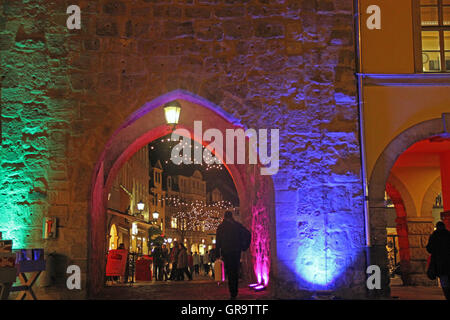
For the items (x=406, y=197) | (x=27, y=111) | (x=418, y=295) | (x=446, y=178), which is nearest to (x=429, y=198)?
(x=406, y=197)

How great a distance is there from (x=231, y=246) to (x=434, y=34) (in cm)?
510

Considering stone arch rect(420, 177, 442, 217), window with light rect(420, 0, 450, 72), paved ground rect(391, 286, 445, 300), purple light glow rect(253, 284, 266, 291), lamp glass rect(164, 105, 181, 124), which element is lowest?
paved ground rect(391, 286, 445, 300)

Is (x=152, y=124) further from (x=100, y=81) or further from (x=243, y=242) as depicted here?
(x=243, y=242)

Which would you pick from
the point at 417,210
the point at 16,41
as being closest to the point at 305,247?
the point at 16,41

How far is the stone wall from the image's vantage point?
8812 mm

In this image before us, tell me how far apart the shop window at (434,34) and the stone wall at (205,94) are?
1476mm

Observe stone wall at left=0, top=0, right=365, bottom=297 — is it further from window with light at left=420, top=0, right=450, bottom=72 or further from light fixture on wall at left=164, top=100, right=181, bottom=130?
window with light at left=420, top=0, right=450, bottom=72

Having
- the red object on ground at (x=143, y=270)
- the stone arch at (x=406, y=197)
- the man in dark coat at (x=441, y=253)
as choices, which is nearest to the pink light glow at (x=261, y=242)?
the man in dark coat at (x=441, y=253)

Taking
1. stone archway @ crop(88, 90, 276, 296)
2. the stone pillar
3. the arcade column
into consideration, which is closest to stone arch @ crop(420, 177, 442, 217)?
the stone pillar

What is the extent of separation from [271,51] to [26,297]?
5264mm

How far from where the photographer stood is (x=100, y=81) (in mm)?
9133

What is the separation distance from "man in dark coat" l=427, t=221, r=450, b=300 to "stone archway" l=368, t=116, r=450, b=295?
777 millimetres

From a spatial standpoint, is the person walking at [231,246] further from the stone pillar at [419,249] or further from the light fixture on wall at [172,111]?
the stone pillar at [419,249]

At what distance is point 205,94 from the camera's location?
361 inches
